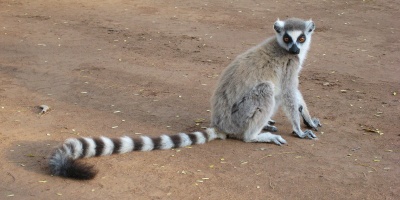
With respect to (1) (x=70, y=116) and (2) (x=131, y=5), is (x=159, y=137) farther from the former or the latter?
(2) (x=131, y=5)

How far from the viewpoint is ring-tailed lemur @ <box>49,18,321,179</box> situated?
7309mm

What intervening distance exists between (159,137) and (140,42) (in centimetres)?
569

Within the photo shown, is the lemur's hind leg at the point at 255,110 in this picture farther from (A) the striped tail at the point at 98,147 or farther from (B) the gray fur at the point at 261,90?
(A) the striped tail at the point at 98,147

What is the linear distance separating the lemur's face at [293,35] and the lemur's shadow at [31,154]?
9.93 feet

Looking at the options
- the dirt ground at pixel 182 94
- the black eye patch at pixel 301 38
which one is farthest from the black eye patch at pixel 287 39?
the dirt ground at pixel 182 94

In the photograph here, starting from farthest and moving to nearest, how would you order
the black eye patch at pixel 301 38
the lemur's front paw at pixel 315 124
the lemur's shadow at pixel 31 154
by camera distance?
the lemur's front paw at pixel 315 124 < the black eye patch at pixel 301 38 < the lemur's shadow at pixel 31 154

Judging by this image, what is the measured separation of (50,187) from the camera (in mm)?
6219

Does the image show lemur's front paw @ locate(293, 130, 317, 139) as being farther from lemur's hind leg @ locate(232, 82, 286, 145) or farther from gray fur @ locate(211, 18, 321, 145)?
lemur's hind leg @ locate(232, 82, 286, 145)

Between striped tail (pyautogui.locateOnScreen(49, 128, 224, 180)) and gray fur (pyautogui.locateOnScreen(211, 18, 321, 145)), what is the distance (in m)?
0.32

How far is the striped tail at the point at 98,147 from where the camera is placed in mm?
6363

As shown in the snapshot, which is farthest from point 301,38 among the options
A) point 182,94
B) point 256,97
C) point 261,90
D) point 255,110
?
point 182,94

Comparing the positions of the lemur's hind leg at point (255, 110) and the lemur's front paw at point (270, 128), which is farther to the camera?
the lemur's front paw at point (270, 128)

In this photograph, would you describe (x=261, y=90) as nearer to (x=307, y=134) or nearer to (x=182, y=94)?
(x=307, y=134)

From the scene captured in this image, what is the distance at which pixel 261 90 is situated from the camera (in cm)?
762
